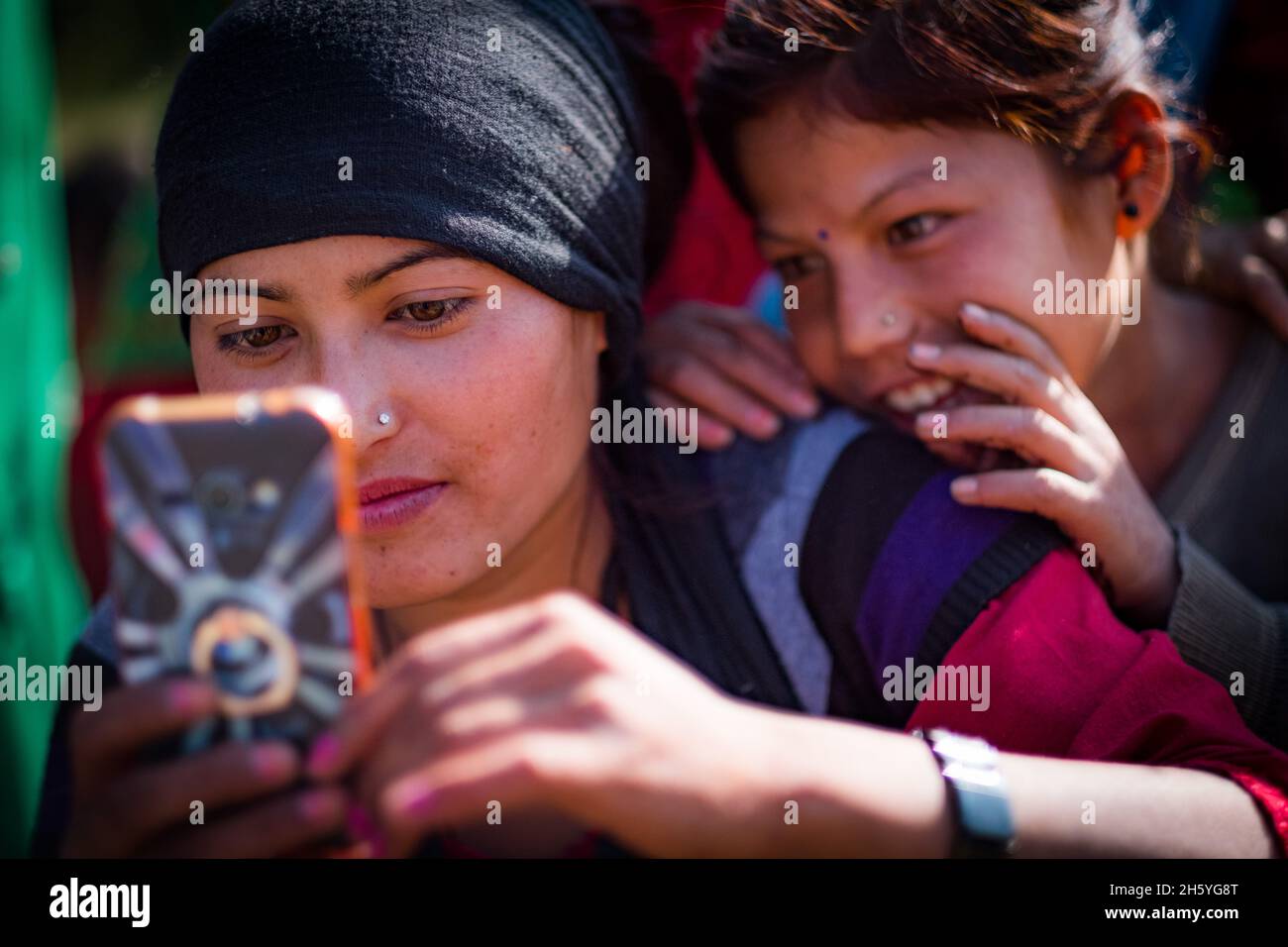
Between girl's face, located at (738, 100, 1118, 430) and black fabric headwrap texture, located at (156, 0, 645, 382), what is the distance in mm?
327

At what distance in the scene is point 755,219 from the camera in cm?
177

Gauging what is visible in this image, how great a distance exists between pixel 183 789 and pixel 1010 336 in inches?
46.6

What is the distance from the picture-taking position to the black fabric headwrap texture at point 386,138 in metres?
1.31

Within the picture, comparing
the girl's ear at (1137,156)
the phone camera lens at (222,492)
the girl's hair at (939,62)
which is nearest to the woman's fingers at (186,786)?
the phone camera lens at (222,492)

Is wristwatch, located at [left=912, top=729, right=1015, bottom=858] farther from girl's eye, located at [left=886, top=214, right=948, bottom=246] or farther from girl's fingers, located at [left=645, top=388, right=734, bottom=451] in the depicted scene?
girl's eye, located at [left=886, top=214, right=948, bottom=246]

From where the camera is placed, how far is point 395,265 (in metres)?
1.30

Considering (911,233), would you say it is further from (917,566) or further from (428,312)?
(428,312)

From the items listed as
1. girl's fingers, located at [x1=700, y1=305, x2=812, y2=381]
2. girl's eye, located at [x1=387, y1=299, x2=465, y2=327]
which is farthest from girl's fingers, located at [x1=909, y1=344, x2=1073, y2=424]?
girl's eye, located at [x1=387, y1=299, x2=465, y2=327]

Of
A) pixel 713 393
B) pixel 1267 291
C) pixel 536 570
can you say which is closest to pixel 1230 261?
pixel 1267 291

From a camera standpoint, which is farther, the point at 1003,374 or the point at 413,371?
the point at 1003,374

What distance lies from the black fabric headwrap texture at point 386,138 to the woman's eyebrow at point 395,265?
19 millimetres

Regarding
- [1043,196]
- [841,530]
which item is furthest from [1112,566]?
[1043,196]

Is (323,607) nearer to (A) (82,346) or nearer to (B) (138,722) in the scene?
(B) (138,722)
